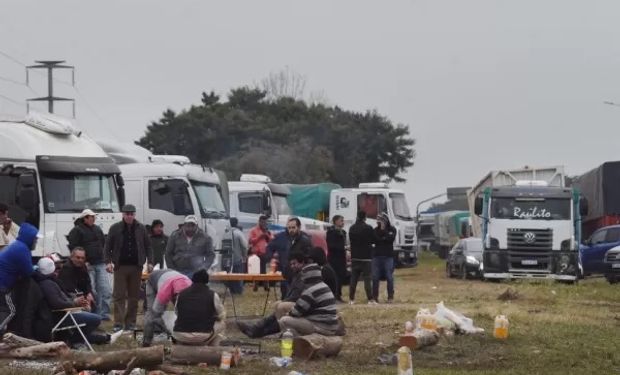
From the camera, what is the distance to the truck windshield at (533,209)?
3622 cm

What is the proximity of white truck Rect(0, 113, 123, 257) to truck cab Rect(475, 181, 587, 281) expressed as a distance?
45.6ft

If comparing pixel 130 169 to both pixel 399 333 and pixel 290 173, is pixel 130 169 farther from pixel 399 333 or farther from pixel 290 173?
pixel 290 173

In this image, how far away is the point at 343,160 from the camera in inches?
3221

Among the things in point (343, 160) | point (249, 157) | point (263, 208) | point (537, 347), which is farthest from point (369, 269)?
point (343, 160)

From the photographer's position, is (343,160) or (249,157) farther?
(343,160)

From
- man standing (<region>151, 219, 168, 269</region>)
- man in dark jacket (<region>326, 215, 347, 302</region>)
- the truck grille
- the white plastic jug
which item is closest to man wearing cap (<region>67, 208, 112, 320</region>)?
the white plastic jug

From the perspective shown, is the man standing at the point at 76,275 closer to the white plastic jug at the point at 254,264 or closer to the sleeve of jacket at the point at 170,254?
the sleeve of jacket at the point at 170,254

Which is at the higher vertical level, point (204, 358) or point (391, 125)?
point (391, 125)

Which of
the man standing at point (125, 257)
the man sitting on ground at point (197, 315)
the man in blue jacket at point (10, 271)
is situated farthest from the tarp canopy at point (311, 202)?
the man sitting on ground at point (197, 315)

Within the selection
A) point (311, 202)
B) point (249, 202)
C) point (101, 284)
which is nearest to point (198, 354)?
point (101, 284)

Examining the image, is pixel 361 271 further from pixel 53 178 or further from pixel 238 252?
pixel 53 178

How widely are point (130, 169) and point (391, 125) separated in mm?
55720

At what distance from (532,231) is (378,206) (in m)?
13.0

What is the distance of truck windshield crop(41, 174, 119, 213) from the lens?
78.9 feet
